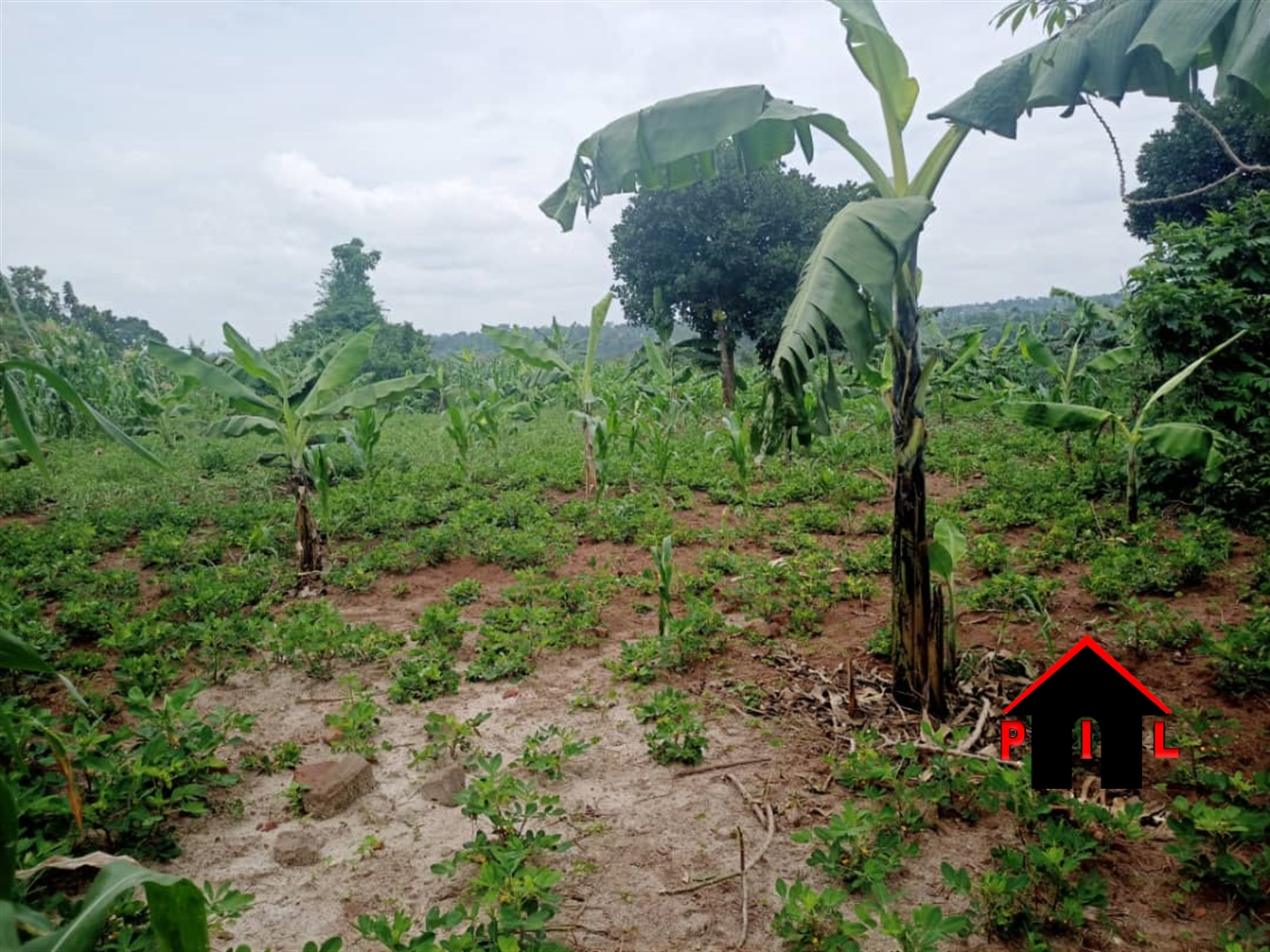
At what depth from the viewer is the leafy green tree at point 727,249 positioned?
14.0 meters

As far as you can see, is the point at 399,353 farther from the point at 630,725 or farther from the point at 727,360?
the point at 630,725

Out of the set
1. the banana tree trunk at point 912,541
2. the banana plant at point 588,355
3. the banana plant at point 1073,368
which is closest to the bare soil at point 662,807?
the banana tree trunk at point 912,541

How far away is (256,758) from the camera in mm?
3152

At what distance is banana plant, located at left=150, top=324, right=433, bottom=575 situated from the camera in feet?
18.3

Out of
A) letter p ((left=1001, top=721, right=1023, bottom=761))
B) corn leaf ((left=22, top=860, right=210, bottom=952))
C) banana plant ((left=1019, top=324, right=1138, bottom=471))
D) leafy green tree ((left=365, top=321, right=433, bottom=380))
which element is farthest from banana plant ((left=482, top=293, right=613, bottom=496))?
leafy green tree ((left=365, top=321, right=433, bottom=380))

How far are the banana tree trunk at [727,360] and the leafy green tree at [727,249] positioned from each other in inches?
0.7

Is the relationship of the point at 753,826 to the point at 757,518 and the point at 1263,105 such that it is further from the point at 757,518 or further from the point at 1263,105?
the point at 757,518

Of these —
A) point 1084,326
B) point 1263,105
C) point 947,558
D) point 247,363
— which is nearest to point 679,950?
point 947,558

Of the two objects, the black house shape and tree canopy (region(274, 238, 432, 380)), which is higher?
tree canopy (region(274, 238, 432, 380))

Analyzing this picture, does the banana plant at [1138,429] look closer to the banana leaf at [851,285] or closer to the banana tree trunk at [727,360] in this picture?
the banana leaf at [851,285]

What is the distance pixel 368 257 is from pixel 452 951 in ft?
85.4

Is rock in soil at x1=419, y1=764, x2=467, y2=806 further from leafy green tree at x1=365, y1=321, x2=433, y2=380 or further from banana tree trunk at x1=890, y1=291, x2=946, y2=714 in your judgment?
leafy green tree at x1=365, y1=321, x2=433, y2=380

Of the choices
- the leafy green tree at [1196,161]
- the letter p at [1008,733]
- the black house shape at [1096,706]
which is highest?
the leafy green tree at [1196,161]

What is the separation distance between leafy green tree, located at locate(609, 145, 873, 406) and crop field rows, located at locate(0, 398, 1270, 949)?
26.8 feet
